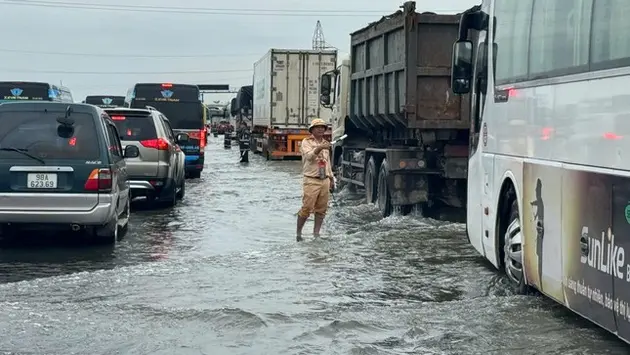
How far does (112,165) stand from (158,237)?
2255 millimetres

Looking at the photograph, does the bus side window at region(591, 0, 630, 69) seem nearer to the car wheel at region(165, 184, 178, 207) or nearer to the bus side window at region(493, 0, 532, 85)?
the bus side window at region(493, 0, 532, 85)

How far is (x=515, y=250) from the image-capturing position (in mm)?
7652

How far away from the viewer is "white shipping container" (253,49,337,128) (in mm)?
35219

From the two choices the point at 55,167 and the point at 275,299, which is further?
the point at 55,167

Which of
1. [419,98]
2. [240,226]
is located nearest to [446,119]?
[419,98]

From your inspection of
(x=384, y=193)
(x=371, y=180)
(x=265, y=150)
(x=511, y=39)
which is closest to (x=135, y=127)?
(x=371, y=180)

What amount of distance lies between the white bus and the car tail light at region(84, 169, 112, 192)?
170 inches

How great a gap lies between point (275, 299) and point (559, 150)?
3.06 m

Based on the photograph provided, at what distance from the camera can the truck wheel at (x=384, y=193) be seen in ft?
Result: 48.2

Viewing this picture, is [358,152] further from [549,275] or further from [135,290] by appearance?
[549,275]

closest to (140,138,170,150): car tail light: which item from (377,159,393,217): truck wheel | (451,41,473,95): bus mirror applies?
(377,159,393,217): truck wheel

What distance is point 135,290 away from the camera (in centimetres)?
834

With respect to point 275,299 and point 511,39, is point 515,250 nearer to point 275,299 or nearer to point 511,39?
point 511,39

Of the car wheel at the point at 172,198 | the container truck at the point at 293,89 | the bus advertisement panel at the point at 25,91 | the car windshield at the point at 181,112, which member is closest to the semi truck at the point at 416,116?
the car wheel at the point at 172,198
